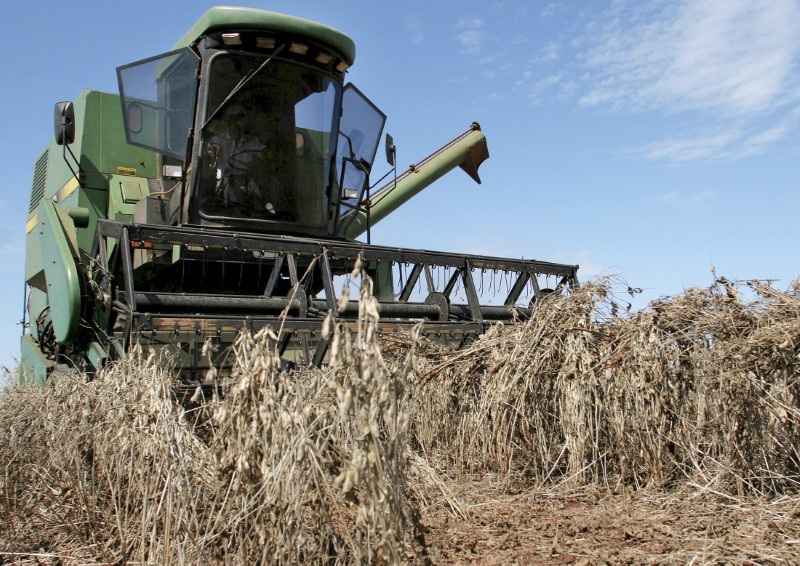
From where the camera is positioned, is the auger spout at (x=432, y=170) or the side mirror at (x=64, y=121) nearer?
the side mirror at (x=64, y=121)

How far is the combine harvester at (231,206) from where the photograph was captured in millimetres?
5117

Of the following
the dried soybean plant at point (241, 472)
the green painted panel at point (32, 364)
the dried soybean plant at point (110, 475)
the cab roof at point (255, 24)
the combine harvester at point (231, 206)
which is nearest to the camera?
the dried soybean plant at point (241, 472)

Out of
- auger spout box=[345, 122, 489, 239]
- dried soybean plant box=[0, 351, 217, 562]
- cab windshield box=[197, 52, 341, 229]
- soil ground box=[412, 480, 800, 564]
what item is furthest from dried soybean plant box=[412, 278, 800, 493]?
auger spout box=[345, 122, 489, 239]

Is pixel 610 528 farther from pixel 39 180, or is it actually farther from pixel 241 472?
pixel 39 180

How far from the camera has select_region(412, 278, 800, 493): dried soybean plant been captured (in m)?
3.40

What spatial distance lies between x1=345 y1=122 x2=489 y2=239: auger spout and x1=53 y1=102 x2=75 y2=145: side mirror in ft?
8.02

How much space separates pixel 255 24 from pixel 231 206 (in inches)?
48.5

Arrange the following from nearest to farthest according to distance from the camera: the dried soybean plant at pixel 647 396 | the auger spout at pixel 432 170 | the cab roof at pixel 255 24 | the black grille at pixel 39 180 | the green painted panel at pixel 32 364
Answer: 1. the dried soybean plant at pixel 647 396
2. the cab roof at pixel 255 24
3. the green painted panel at pixel 32 364
4. the auger spout at pixel 432 170
5. the black grille at pixel 39 180

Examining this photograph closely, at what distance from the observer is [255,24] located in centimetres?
561

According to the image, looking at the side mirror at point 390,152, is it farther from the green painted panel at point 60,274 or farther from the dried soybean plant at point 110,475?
the dried soybean plant at point 110,475

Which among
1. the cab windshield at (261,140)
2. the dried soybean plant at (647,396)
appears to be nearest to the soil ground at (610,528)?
the dried soybean plant at (647,396)

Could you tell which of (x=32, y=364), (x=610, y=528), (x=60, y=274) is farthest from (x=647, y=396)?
(x=32, y=364)

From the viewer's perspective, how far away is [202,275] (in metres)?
5.83

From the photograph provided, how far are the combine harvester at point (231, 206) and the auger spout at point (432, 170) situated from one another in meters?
1.11
